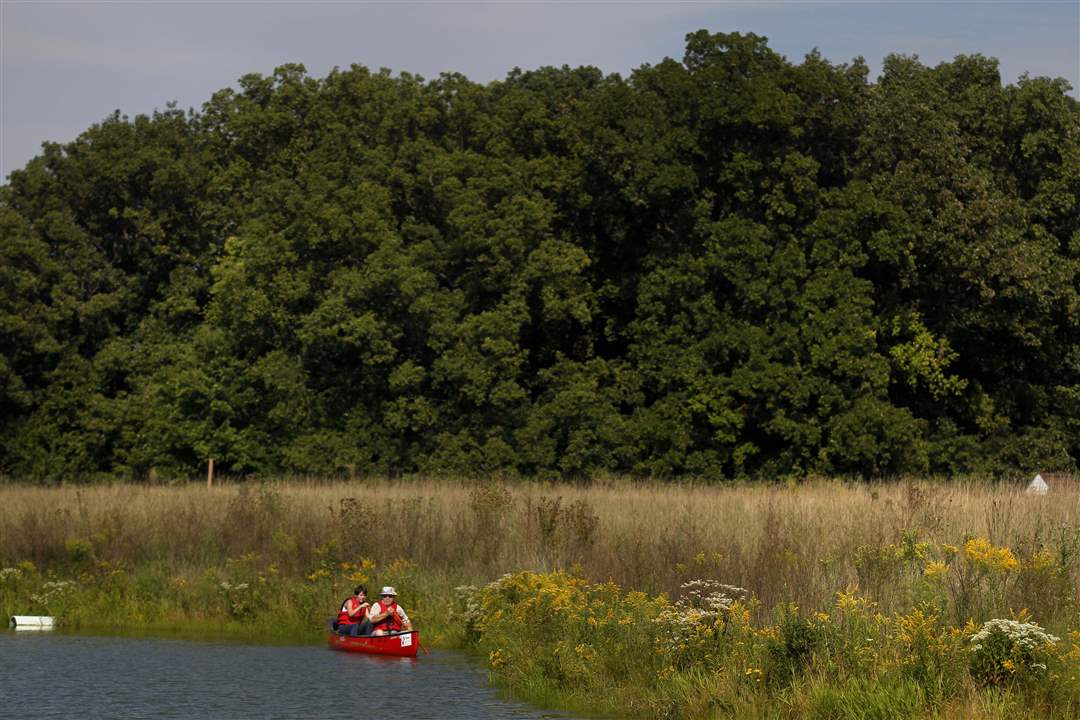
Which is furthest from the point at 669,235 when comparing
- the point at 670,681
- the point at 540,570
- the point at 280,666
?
the point at 670,681

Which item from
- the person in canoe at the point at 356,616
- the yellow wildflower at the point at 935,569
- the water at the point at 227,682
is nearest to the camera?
the yellow wildflower at the point at 935,569

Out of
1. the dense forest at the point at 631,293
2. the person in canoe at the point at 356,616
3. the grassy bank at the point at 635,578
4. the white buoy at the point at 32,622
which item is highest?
the dense forest at the point at 631,293

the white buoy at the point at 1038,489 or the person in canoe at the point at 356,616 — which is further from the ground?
the white buoy at the point at 1038,489

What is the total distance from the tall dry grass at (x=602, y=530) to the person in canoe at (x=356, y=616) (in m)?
A: 2.47

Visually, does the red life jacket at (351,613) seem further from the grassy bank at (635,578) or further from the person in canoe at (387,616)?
the grassy bank at (635,578)

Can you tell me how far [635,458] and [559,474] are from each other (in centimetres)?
268

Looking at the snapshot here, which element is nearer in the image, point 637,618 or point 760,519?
point 637,618

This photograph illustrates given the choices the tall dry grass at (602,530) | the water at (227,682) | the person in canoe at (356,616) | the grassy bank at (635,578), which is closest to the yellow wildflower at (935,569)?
the grassy bank at (635,578)

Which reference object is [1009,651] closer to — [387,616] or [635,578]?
[635,578]

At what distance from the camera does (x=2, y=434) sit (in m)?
51.7

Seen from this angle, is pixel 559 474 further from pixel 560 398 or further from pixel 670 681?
pixel 670 681

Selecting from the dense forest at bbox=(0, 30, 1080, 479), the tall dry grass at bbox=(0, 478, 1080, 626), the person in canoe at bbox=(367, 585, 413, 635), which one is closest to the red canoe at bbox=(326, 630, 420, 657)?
the person in canoe at bbox=(367, 585, 413, 635)

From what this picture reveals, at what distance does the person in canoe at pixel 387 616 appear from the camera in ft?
70.4

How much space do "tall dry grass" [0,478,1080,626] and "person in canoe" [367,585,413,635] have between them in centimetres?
226
